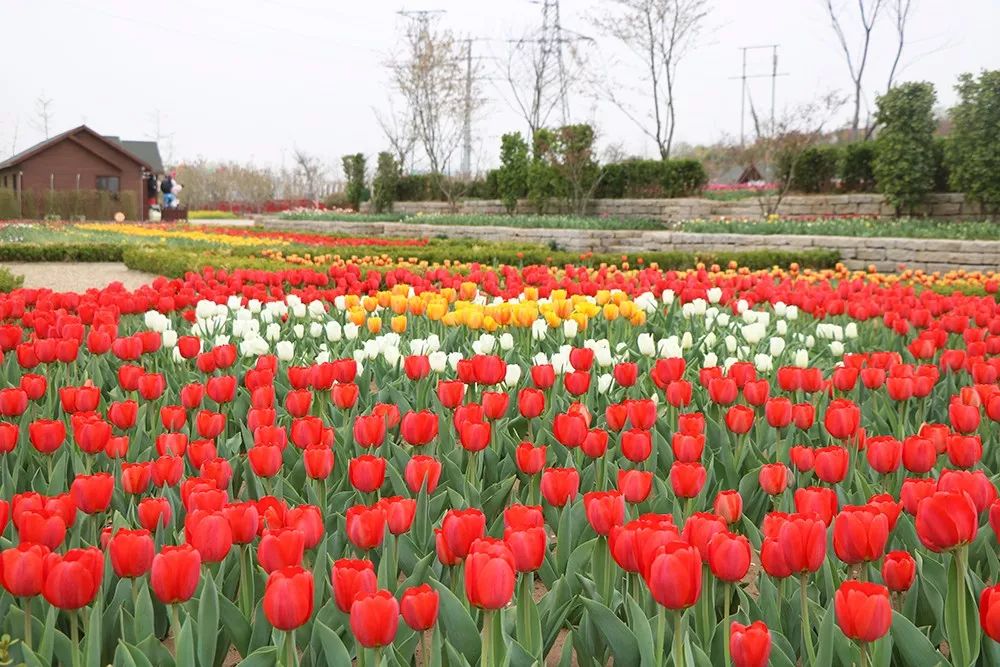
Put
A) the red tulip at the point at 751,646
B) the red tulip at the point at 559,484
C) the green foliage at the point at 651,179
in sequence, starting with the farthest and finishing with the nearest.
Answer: the green foliage at the point at 651,179, the red tulip at the point at 559,484, the red tulip at the point at 751,646

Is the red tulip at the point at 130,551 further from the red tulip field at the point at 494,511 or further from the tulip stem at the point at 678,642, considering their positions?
the tulip stem at the point at 678,642

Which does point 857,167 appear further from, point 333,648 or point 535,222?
point 333,648

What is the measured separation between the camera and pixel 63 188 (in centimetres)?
4503

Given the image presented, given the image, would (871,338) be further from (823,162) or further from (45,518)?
(823,162)

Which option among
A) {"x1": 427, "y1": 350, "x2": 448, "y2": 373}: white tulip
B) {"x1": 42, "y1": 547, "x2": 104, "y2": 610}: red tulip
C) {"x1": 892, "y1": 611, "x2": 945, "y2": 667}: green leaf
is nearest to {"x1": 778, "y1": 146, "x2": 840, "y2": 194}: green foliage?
{"x1": 427, "y1": 350, "x2": 448, "y2": 373}: white tulip

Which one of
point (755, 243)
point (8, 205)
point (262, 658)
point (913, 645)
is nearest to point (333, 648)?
point (262, 658)

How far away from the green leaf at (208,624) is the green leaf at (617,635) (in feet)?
2.26

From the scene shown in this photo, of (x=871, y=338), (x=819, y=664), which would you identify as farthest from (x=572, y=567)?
(x=871, y=338)

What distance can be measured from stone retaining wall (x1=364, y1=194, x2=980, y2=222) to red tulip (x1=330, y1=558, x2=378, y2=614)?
21510 mm

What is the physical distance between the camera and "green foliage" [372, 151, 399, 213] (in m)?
33.8

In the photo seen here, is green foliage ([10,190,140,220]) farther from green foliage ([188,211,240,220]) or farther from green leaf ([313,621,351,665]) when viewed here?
green leaf ([313,621,351,665])

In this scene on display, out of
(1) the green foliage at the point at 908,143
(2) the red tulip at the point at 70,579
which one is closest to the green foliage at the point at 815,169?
(1) the green foliage at the point at 908,143

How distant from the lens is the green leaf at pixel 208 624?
185cm

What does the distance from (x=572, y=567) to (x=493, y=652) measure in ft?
1.46
